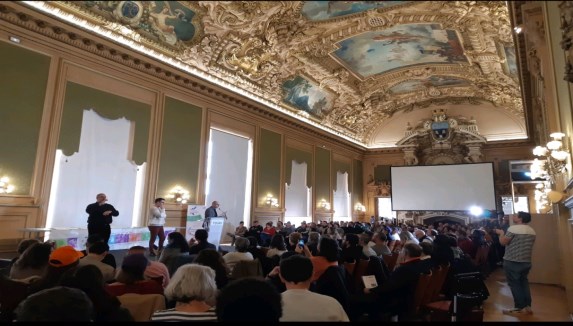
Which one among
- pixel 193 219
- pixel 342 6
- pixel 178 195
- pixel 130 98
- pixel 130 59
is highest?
pixel 130 59

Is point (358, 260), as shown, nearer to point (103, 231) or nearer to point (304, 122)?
point (103, 231)

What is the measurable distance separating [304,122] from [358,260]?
398 inches

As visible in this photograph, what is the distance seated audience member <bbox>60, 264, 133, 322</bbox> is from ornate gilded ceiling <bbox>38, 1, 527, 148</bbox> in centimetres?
155

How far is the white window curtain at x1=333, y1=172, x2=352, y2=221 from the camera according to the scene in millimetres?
17266

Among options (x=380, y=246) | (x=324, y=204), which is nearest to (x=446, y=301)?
(x=380, y=246)

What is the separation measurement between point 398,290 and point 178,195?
23.5 ft

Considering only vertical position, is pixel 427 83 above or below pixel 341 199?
above

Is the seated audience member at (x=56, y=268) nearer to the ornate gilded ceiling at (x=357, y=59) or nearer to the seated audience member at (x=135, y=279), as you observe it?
the seated audience member at (x=135, y=279)

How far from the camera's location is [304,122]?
568 inches

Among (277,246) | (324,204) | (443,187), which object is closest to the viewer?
(277,246)

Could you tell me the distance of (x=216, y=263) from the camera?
3371 mm

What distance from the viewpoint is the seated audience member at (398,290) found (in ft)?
12.2

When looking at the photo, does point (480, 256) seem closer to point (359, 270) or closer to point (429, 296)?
point (429, 296)

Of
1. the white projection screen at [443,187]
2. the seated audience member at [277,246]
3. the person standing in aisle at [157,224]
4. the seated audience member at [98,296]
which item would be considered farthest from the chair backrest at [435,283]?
the white projection screen at [443,187]
